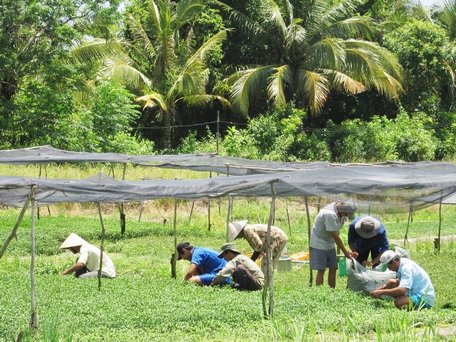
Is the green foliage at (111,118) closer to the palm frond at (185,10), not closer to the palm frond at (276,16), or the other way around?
the palm frond at (185,10)

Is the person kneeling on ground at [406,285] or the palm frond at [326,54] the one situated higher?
Result: the palm frond at [326,54]

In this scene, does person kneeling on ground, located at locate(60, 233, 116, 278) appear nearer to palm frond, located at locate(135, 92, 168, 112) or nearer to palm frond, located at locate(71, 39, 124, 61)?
palm frond, located at locate(135, 92, 168, 112)

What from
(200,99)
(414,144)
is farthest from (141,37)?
(414,144)

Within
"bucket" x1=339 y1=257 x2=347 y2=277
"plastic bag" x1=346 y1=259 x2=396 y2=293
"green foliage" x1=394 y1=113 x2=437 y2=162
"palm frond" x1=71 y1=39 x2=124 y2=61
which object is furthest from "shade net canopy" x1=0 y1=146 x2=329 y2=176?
"green foliage" x1=394 y1=113 x2=437 y2=162

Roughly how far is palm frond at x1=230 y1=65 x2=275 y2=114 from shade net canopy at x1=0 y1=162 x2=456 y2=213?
17.6 meters

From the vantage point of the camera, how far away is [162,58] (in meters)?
30.1

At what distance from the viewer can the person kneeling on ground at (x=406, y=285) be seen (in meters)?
10.5

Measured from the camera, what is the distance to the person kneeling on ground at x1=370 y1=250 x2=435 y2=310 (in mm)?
10516

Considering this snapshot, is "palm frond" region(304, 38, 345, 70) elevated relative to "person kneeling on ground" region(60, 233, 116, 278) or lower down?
elevated

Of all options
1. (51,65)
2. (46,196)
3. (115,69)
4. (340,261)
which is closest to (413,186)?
(340,261)

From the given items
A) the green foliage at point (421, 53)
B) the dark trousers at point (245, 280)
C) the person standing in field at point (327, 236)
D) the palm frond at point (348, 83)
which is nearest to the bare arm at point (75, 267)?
the dark trousers at point (245, 280)

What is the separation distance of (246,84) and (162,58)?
10.4ft

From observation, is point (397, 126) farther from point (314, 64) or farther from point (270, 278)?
point (270, 278)

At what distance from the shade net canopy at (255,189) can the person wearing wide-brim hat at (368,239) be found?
278 millimetres
